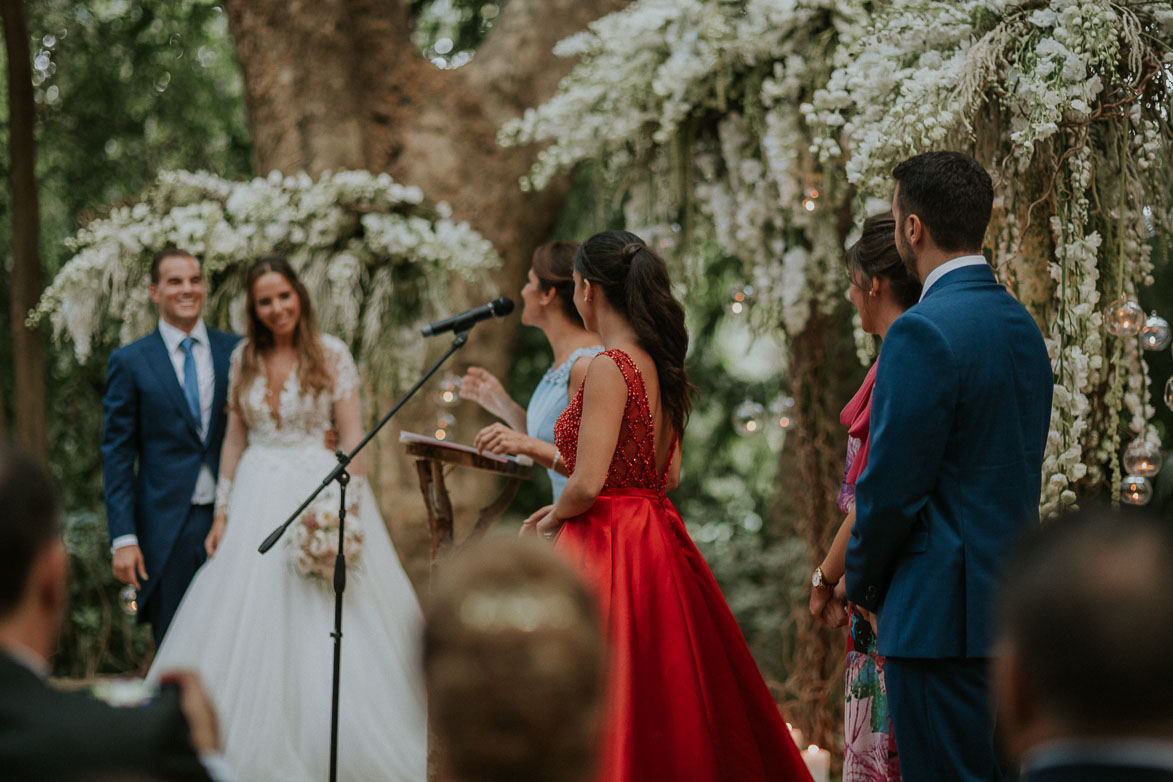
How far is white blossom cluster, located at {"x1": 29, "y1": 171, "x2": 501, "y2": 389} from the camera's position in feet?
16.2

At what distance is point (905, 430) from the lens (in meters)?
2.37

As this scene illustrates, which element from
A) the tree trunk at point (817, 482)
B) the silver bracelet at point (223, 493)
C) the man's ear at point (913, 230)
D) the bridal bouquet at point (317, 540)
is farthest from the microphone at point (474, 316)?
the tree trunk at point (817, 482)

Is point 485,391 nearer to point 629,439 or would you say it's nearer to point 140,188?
point 629,439

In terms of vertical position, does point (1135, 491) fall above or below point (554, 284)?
below

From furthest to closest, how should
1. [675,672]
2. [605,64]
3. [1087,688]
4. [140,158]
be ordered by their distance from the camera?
[140,158] → [605,64] → [675,672] → [1087,688]

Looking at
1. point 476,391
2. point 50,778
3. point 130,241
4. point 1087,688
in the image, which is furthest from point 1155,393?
point 50,778

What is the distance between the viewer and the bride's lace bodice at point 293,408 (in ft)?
14.9

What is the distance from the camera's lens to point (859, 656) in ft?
9.43

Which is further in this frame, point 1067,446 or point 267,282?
point 267,282

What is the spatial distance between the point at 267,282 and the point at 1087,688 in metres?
3.94

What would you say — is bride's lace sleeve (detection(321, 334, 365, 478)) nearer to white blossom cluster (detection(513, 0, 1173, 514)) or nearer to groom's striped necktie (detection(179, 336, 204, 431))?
groom's striped necktie (detection(179, 336, 204, 431))

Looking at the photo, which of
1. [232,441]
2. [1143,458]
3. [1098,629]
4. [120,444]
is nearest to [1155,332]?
[1143,458]

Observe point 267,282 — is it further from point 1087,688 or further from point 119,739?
point 1087,688

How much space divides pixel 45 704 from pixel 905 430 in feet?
5.56
